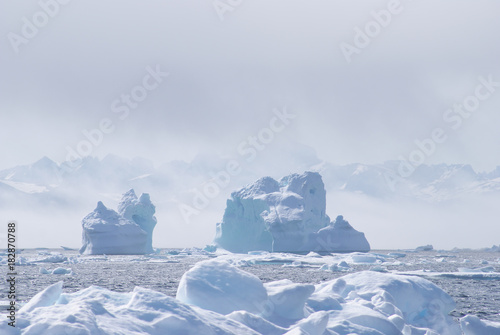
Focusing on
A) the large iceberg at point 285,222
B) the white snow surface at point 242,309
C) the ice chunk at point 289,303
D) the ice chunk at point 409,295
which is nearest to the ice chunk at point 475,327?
the white snow surface at point 242,309

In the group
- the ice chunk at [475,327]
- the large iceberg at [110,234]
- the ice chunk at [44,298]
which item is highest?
the large iceberg at [110,234]

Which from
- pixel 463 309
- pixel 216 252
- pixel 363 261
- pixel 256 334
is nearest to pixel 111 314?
pixel 256 334

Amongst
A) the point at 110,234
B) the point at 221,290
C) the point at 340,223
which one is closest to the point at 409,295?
the point at 221,290

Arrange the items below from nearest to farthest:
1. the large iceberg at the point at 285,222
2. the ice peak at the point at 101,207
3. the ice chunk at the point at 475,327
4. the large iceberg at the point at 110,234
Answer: the ice chunk at the point at 475,327, the large iceberg at the point at 110,234, the ice peak at the point at 101,207, the large iceberg at the point at 285,222

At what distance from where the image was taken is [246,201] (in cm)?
6231

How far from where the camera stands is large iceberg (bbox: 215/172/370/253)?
194 ft

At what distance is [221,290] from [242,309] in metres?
0.50

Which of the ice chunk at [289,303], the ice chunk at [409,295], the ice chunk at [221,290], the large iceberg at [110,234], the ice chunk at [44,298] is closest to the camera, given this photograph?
the ice chunk at [44,298]

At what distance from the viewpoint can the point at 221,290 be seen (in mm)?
9984

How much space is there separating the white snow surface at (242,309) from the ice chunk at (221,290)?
2cm

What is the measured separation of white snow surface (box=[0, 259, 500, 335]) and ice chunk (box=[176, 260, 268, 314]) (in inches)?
0.7

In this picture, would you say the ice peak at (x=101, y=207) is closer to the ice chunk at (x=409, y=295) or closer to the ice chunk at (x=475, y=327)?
the ice chunk at (x=409, y=295)

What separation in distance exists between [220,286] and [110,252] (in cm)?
5135

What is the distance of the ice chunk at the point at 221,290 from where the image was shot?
383 inches
